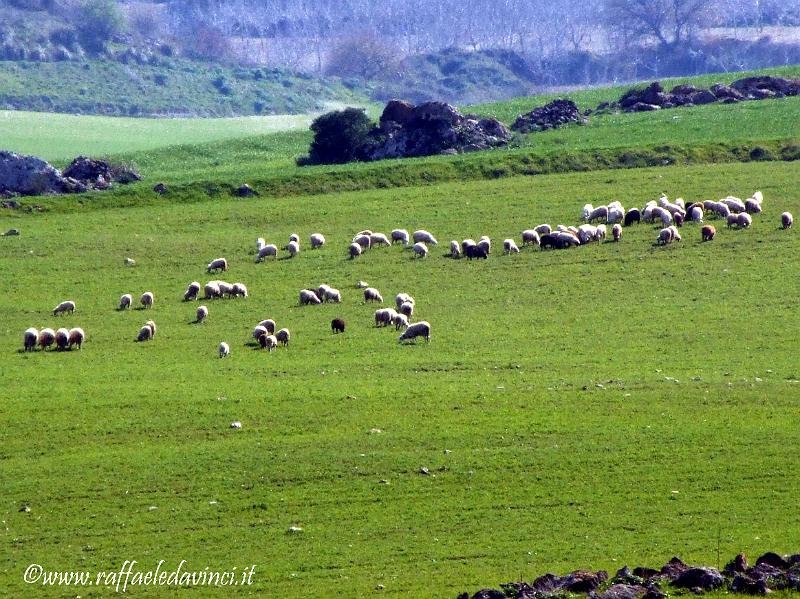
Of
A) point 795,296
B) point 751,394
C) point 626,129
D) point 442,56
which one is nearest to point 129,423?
point 751,394

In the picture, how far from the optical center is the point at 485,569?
20.0 meters

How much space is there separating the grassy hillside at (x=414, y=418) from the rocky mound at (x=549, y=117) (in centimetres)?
2137

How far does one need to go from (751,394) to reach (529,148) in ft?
105

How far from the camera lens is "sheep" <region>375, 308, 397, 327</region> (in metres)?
34.0

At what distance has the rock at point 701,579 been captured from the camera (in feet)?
57.1

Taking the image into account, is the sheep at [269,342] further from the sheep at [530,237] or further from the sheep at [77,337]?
the sheep at [530,237]

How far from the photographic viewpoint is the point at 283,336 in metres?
32.4

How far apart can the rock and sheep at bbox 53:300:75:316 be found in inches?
904

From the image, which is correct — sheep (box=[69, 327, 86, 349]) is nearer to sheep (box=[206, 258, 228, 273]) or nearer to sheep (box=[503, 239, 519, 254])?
sheep (box=[206, 258, 228, 273])

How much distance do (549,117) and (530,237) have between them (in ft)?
78.1

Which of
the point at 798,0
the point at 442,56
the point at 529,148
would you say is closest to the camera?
the point at 529,148

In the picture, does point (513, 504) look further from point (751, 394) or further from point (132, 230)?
point (132, 230)

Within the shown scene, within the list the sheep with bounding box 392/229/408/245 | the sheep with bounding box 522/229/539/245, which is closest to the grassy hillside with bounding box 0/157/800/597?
the sheep with bounding box 522/229/539/245

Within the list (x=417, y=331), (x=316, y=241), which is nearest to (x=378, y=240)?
(x=316, y=241)
